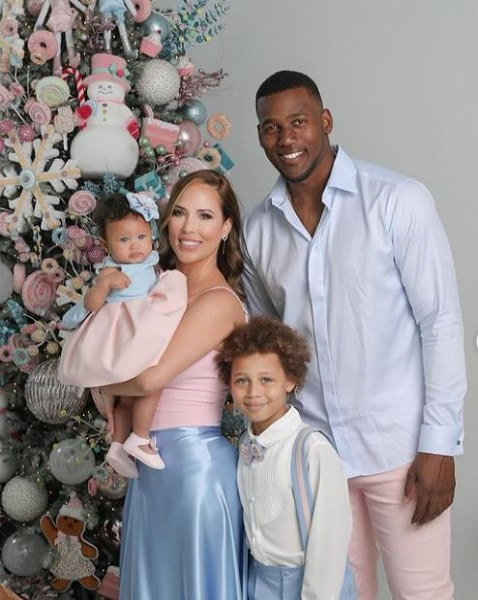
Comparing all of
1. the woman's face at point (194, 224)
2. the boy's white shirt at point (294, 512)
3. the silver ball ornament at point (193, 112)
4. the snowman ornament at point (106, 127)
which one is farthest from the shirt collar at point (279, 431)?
the silver ball ornament at point (193, 112)

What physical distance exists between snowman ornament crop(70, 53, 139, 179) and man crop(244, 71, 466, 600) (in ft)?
2.66

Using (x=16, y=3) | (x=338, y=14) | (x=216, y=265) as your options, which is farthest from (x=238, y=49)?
(x=216, y=265)

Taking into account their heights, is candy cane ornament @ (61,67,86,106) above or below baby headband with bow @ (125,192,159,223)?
above

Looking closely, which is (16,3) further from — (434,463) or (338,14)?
(434,463)

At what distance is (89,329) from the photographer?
1.79m

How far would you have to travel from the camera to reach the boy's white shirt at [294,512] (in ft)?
5.45

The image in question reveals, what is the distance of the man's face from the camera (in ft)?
6.45

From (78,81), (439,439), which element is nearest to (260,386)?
(439,439)

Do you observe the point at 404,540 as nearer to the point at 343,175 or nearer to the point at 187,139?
the point at 343,175

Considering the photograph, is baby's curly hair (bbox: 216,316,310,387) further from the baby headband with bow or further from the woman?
the baby headband with bow

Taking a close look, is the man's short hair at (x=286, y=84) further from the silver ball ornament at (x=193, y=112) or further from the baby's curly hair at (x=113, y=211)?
the silver ball ornament at (x=193, y=112)

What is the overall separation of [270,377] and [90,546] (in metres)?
1.45

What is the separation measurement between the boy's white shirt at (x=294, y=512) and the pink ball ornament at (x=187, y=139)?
1389 mm

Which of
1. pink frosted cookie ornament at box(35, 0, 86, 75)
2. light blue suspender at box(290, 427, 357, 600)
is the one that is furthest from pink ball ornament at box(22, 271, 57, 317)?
light blue suspender at box(290, 427, 357, 600)
